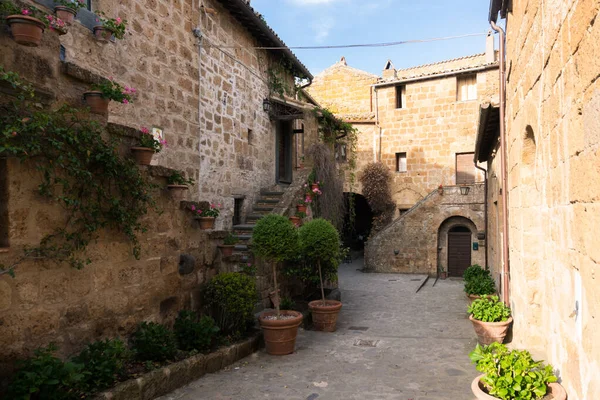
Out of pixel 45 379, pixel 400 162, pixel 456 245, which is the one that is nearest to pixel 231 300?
pixel 45 379

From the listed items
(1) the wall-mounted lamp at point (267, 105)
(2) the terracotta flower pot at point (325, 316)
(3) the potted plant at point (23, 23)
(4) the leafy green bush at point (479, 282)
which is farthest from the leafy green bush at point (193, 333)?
(1) the wall-mounted lamp at point (267, 105)

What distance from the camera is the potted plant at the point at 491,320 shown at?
640 centimetres

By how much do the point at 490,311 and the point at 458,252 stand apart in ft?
35.0

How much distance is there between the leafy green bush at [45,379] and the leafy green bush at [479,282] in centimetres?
807

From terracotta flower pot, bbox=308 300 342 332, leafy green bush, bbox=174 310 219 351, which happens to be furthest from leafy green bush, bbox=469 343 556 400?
terracotta flower pot, bbox=308 300 342 332

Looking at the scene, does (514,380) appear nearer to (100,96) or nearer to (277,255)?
(277,255)

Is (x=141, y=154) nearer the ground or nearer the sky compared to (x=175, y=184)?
nearer the sky

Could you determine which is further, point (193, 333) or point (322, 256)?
point (322, 256)

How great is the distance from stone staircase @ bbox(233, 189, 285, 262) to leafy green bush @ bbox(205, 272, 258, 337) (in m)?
1.38

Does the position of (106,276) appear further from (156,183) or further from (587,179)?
(587,179)

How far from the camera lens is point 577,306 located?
2.82m

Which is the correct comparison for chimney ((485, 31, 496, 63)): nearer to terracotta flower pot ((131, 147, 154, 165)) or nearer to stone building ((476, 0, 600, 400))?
stone building ((476, 0, 600, 400))

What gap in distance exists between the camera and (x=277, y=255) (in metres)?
6.86

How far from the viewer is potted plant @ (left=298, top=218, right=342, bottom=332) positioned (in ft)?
27.2
